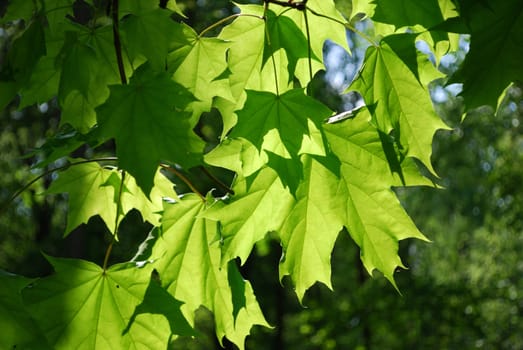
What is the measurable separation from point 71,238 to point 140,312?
7.08 metres

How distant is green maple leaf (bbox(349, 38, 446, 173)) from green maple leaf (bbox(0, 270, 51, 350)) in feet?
2.02

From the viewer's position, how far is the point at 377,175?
111 centimetres

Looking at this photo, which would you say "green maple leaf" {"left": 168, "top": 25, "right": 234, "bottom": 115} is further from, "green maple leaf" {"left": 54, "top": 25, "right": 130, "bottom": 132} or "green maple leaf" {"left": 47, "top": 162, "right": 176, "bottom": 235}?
"green maple leaf" {"left": 47, "top": 162, "right": 176, "bottom": 235}

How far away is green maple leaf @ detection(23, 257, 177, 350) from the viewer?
1107 millimetres

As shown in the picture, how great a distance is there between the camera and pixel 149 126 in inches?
37.7

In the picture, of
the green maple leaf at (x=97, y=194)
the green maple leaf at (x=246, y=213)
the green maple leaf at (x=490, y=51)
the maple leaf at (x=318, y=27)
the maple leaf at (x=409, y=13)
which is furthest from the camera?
the green maple leaf at (x=97, y=194)

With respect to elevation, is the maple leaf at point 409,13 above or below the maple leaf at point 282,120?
above

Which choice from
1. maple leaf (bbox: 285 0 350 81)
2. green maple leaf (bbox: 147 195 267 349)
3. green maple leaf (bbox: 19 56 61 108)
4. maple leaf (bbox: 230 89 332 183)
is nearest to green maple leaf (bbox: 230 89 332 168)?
maple leaf (bbox: 230 89 332 183)

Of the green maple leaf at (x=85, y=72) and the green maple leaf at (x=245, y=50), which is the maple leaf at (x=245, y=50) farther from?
the green maple leaf at (x=85, y=72)

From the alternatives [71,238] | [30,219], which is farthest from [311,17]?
[30,219]

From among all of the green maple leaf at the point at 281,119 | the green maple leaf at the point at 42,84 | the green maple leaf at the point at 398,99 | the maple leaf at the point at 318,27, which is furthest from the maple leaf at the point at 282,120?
the green maple leaf at the point at 42,84

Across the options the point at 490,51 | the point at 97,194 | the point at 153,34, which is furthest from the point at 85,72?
the point at 490,51

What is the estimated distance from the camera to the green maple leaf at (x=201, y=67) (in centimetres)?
112

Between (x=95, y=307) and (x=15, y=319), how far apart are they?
153 mm
